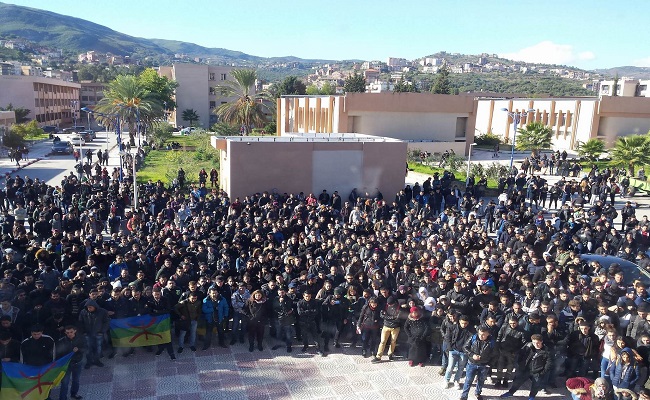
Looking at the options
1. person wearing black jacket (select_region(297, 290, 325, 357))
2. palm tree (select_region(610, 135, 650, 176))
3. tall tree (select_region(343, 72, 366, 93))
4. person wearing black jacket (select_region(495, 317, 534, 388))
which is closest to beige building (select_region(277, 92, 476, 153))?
palm tree (select_region(610, 135, 650, 176))

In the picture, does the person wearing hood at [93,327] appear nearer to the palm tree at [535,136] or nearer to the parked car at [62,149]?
the palm tree at [535,136]

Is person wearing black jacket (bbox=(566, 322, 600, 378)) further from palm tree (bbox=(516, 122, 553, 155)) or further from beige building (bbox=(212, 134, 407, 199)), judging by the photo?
palm tree (bbox=(516, 122, 553, 155))

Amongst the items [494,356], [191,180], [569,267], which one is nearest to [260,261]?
[494,356]

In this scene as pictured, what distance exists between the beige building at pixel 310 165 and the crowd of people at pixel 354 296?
5.52m

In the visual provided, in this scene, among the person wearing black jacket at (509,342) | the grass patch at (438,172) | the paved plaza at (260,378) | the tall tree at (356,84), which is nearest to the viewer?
the person wearing black jacket at (509,342)

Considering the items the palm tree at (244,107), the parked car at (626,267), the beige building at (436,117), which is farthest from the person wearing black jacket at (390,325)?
the palm tree at (244,107)

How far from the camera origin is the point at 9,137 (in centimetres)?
3403

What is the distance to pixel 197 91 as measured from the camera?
71938 millimetres

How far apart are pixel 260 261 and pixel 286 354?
2135 mm

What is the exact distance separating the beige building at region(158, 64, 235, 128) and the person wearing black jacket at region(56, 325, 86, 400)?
66.1 meters

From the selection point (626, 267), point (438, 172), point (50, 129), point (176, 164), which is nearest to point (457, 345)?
point (626, 267)

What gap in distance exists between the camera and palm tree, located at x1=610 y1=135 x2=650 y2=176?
27.6 m

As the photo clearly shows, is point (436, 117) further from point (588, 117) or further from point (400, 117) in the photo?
point (588, 117)

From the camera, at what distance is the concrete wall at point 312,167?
18.9 meters
